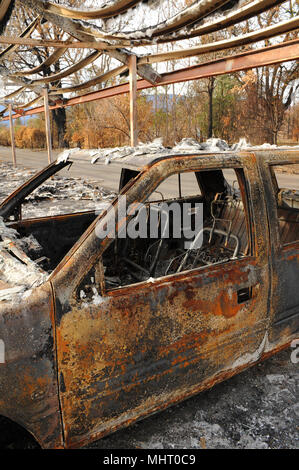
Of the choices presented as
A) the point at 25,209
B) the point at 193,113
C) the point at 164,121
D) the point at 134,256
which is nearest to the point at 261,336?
the point at 134,256

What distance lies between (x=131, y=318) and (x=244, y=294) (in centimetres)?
84

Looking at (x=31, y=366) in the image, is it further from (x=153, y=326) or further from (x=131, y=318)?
(x=153, y=326)

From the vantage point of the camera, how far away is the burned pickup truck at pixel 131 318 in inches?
64.0

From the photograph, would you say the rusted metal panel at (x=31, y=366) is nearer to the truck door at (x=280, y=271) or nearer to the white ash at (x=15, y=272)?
the white ash at (x=15, y=272)

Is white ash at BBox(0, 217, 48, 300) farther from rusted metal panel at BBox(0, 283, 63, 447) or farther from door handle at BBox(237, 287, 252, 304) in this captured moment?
door handle at BBox(237, 287, 252, 304)

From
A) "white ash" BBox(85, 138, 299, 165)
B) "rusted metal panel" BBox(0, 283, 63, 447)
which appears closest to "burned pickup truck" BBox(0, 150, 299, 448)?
"rusted metal panel" BBox(0, 283, 63, 447)

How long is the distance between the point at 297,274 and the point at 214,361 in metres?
0.91

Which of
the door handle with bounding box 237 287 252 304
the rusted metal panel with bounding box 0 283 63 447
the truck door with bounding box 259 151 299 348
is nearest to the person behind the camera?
the rusted metal panel with bounding box 0 283 63 447

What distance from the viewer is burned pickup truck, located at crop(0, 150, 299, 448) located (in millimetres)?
1626

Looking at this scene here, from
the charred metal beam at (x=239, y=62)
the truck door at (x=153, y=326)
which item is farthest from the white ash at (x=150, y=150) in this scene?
the charred metal beam at (x=239, y=62)

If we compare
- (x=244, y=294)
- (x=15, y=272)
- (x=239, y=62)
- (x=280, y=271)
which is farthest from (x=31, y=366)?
(x=239, y=62)

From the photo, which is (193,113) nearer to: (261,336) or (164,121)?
(164,121)

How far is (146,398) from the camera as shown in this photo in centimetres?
198

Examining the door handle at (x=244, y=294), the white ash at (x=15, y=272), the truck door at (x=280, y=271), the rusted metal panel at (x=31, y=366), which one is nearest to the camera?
the rusted metal panel at (x=31, y=366)
